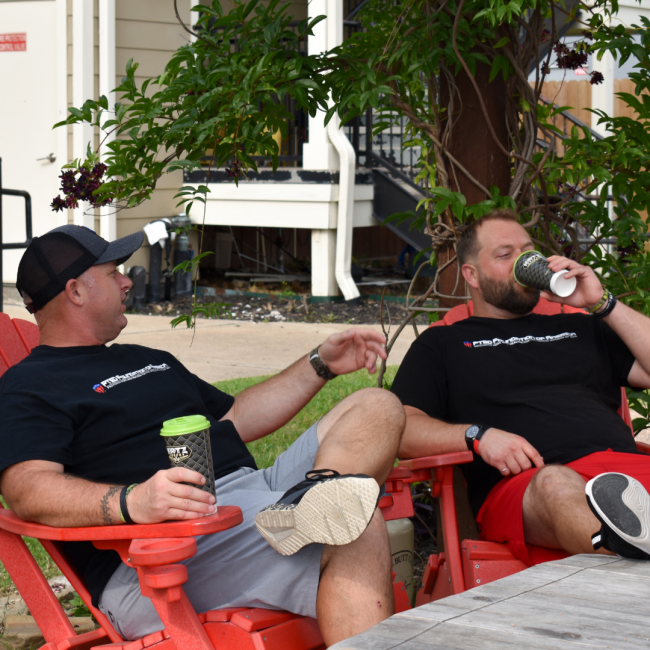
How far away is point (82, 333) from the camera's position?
2.38 metres

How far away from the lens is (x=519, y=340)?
300cm

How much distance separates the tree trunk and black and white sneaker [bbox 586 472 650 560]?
165cm

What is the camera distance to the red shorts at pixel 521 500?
95.2 inches

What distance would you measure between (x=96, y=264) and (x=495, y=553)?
→ 1.45m

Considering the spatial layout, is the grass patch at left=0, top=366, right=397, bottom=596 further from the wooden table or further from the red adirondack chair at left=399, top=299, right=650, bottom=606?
the wooden table

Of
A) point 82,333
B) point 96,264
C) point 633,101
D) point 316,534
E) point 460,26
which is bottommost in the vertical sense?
point 316,534

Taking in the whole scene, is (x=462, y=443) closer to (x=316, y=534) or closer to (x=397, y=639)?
(x=316, y=534)

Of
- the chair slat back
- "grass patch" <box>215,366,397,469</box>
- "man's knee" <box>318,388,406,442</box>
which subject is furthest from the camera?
"grass patch" <box>215,366,397,469</box>

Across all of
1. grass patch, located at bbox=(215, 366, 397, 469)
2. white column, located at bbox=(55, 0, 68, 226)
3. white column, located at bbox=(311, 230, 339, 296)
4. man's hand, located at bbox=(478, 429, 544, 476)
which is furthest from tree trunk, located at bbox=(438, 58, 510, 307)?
white column, located at bbox=(55, 0, 68, 226)

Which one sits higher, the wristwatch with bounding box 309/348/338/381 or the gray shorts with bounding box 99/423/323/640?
the wristwatch with bounding box 309/348/338/381

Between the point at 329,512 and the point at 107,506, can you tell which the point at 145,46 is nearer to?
the point at 107,506

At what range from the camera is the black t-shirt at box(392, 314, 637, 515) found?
274 centimetres

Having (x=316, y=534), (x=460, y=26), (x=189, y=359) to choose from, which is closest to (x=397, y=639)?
(x=316, y=534)

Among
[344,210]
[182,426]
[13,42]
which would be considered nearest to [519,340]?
[182,426]
